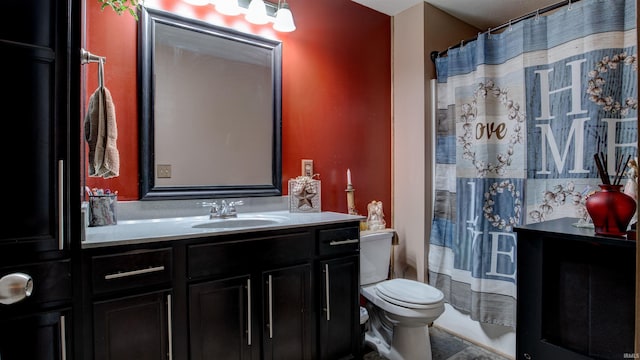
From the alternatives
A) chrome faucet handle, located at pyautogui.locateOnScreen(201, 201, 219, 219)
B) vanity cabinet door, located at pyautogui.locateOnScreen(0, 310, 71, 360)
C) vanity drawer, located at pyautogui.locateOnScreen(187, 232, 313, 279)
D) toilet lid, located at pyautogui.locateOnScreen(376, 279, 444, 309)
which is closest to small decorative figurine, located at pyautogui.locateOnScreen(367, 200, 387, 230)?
toilet lid, located at pyautogui.locateOnScreen(376, 279, 444, 309)

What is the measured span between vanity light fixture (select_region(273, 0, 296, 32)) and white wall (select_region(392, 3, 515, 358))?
99 cm

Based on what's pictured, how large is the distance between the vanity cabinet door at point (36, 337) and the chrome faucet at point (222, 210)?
0.81 m

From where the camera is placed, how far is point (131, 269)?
48.8 inches

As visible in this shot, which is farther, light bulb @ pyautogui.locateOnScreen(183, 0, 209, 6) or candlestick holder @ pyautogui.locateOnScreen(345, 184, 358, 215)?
candlestick holder @ pyautogui.locateOnScreen(345, 184, 358, 215)

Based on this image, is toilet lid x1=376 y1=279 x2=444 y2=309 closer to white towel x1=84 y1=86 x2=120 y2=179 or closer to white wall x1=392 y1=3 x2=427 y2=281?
white wall x1=392 y1=3 x2=427 y2=281

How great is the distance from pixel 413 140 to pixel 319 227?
1.20 meters

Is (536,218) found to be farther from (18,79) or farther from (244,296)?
(18,79)

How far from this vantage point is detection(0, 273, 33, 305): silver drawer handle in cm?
97

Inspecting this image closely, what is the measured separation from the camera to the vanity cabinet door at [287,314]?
1.56m

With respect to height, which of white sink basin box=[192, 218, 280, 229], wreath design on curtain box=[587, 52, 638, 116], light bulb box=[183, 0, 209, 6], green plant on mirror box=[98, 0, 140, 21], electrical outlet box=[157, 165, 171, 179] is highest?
light bulb box=[183, 0, 209, 6]

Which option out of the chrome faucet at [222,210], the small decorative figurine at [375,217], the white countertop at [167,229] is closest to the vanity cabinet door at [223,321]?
the white countertop at [167,229]

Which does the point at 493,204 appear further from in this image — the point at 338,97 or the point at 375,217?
the point at 338,97

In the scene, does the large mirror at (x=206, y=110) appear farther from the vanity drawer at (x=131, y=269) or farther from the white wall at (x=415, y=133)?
the white wall at (x=415, y=133)

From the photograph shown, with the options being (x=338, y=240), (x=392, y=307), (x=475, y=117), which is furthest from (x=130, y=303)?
(x=475, y=117)
